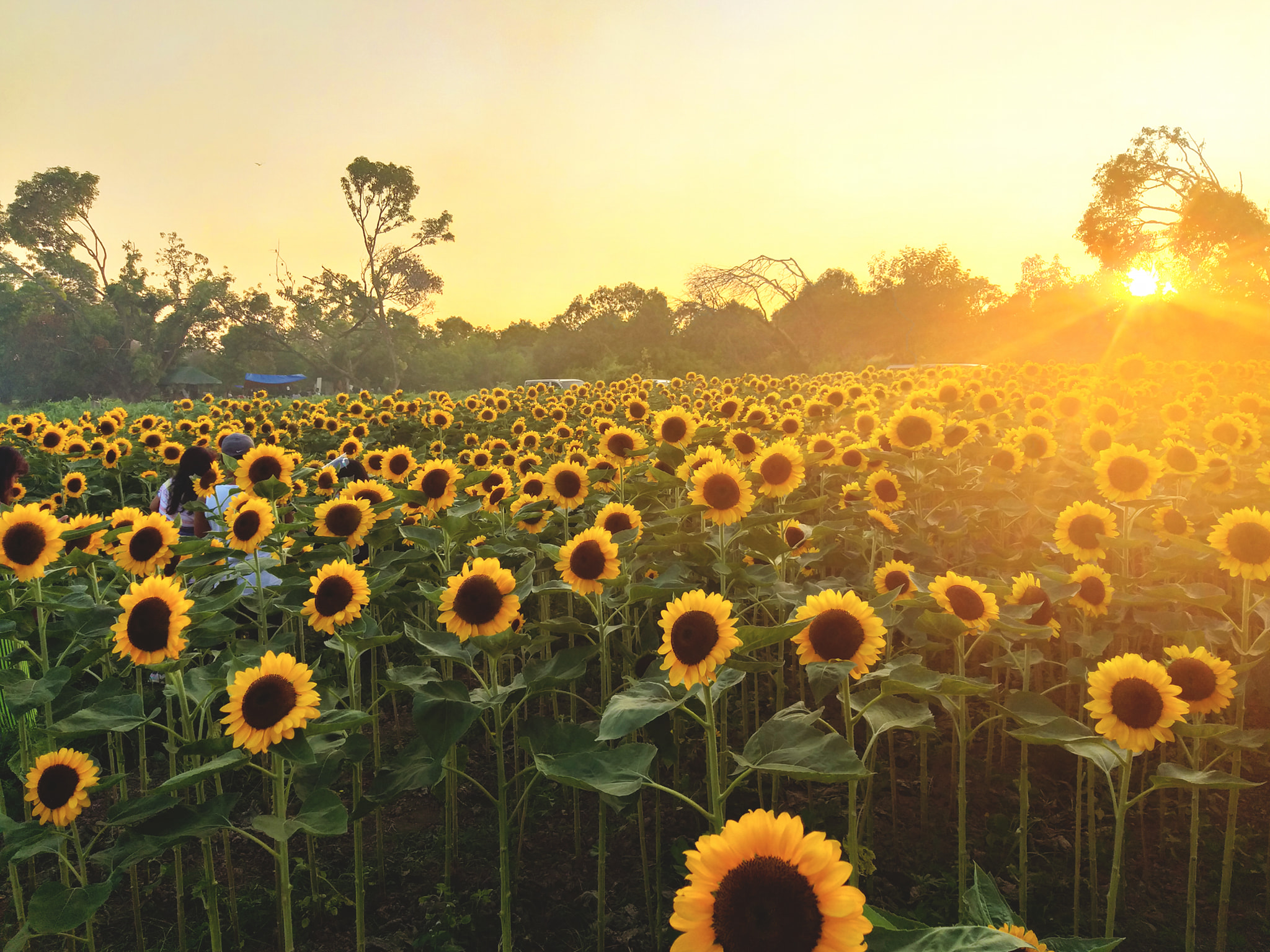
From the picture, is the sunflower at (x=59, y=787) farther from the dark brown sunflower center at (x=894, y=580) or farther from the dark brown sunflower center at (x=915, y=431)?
the dark brown sunflower center at (x=915, y=431)

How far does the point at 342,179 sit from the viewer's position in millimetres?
41406

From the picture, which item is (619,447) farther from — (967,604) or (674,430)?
(967,604)

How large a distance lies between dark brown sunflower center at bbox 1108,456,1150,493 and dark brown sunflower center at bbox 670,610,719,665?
2.76 meters

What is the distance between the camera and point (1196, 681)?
2.26 metres

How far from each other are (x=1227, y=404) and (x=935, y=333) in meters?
44.3

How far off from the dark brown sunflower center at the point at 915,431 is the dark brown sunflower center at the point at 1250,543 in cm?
195

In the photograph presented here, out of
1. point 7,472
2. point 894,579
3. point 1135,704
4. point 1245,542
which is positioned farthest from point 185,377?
point 1135,704

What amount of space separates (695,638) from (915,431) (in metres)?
3.26

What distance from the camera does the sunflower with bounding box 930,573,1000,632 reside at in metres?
2.42

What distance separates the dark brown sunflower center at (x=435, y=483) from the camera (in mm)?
3531

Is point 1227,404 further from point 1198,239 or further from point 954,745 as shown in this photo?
point 1198,239

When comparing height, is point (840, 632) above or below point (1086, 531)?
below

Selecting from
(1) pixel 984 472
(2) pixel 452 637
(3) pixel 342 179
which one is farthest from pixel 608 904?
(3) pixel 342 179

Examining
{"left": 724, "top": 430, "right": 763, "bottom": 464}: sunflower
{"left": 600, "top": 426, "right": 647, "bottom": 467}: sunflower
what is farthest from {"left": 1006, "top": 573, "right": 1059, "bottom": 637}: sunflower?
{"left": 600, "top": 426, "right": 647, "bottom": 467}: sunflower
